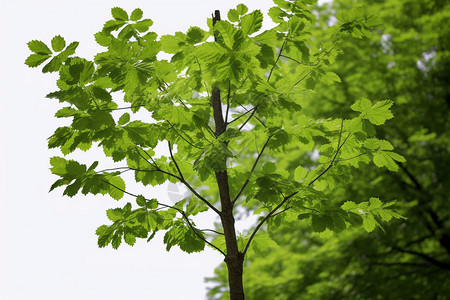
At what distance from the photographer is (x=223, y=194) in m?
3.37

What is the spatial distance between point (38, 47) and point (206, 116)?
121 cm

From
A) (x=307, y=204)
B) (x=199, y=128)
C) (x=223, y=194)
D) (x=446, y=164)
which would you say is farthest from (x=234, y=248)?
(x=446, y=164)

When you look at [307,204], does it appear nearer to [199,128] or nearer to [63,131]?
[199,128]

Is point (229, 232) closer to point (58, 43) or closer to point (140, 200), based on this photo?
point (140, 200)

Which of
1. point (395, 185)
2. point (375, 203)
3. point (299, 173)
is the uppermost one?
point (395, 185)

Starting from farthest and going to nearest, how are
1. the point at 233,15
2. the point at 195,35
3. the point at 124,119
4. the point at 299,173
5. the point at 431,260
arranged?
the point at 431,260 → the point at 299,173 → the point at 124,119 → the point at 195,35 → the point at 233,15

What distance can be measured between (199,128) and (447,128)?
8.40 metres

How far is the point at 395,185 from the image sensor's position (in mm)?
9172

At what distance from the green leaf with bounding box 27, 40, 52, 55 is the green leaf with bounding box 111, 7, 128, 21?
20.0 inches

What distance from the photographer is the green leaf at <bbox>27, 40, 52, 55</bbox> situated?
264 cm

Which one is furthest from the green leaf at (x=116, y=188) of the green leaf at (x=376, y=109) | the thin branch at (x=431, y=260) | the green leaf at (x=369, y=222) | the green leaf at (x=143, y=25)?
the thin branch at (x=431, y=260)

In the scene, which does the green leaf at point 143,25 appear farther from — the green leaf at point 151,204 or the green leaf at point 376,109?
A: the green leaf at point 376,109

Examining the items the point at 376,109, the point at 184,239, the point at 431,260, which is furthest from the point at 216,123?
the point at 431,260

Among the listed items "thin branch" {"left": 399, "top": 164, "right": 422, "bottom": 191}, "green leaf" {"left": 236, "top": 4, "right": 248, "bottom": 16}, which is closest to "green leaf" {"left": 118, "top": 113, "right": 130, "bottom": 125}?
"green leaf" {"left": 236, "top": 4, "right": 248, "bottom": 16}
